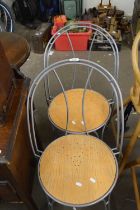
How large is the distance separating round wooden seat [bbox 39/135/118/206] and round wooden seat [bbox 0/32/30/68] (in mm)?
561

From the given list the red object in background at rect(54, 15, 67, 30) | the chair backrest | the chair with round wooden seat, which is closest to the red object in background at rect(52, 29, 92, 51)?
the red object in background at rect(54, 15, 67, 30)

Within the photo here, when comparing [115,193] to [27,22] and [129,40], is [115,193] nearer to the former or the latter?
[129,40]

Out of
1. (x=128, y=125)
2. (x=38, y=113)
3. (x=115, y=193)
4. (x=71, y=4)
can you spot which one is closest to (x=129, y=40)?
(x=71, y=4)

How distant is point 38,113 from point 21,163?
0.92 metres

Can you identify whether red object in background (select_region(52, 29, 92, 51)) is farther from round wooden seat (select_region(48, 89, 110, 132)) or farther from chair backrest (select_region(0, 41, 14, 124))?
Result: chair backrest (select_region(0, 41, 14, 124))

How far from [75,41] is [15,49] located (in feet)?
4.17

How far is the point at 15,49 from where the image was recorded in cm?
132

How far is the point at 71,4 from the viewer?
2.74 m

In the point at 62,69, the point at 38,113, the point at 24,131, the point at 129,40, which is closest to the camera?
the point at 24,131

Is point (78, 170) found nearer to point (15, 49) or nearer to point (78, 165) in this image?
point (78, 165)

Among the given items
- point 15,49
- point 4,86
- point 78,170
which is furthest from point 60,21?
point 78,170

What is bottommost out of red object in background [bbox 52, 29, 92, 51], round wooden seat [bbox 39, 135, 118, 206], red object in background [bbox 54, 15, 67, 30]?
round wooden seat [bbox 39, 135, 118, 206]

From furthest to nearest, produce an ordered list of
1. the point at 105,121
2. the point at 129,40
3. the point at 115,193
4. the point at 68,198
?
the point at 129,40 < the point at 115,193 < the point at 105,121 < the point at 68,198

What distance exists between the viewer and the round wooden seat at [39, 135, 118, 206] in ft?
2.90
